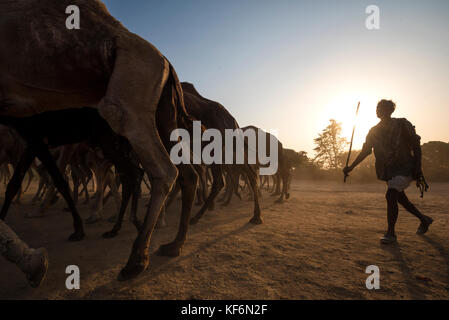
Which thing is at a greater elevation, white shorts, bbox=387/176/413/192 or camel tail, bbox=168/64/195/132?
camel tail, bbox=168/64/195/132

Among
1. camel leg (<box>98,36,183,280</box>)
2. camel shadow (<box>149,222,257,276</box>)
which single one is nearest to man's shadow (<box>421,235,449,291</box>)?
camel shadow (<box>149,222,257,276</box>)

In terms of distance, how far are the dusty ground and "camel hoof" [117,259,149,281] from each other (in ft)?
0.19

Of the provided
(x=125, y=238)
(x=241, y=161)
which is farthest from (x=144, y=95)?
(x=241, y=161)

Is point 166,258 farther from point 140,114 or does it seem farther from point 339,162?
point 339,162

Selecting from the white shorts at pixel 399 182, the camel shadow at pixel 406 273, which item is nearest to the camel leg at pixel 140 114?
the camel shadow at pixel 406 273

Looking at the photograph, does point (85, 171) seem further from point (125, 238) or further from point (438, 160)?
point (438, 160)

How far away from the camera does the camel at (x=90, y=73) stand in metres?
1.78

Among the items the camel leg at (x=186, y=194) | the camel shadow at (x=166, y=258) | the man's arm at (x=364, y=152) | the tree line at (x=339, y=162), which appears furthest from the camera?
the tree line at (x=339, y=162)

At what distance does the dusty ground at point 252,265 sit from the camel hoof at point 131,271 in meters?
0.06

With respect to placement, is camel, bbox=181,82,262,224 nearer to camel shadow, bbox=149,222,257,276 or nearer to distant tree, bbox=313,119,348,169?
camel shadow, bbox=149,222,257,276

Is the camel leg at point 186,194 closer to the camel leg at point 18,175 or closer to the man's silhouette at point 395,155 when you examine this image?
A: the camel leg at point 18,175

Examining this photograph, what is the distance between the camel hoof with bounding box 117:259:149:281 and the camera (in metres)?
1.96

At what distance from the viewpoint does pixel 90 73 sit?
196 centimetres

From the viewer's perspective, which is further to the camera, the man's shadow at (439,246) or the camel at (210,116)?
the camel at (210,116)
